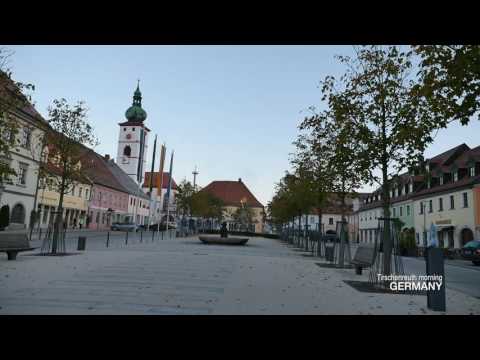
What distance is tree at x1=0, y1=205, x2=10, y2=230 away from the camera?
31.4m

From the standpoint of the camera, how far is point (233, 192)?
10500 cm

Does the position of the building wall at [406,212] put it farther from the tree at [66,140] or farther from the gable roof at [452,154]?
the tree at [66,140]

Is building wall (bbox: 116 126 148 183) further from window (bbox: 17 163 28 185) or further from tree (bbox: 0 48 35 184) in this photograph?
tree (bbox: 0 48 35 184)

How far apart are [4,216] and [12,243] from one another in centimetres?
2186

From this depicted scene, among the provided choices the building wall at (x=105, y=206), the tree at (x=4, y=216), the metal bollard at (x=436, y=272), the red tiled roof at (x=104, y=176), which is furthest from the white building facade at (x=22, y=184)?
the metal bollard at (x=436, y=272)

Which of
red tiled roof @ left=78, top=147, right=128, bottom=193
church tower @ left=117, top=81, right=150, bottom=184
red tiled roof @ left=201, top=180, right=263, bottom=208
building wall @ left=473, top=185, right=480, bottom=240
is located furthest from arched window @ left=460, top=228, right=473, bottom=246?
red tiled roof @ left=201, top=180, right=263, bottom=208

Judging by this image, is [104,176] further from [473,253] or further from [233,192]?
[473,253]

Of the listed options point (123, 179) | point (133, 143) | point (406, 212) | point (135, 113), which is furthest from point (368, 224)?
point (135, 113)

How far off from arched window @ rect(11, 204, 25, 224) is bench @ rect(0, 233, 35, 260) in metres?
25.5

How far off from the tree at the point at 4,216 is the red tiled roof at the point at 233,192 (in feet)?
235
